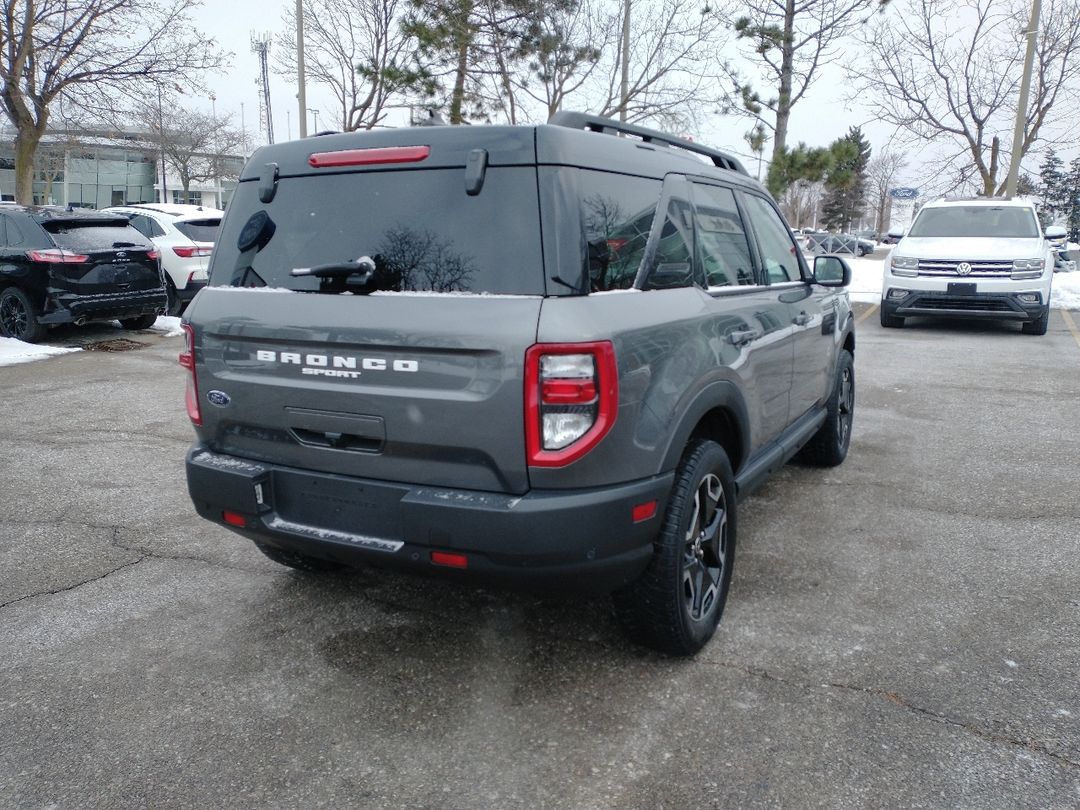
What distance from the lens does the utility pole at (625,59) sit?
65.1 feet

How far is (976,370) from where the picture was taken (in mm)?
9477

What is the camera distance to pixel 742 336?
3.52 metres

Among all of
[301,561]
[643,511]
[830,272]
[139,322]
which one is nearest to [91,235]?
[139,322]

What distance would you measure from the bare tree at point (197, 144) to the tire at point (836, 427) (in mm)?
45901

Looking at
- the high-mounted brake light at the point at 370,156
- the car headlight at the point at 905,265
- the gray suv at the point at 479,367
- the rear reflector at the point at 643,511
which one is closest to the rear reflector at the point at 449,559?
the gray suv at the point at 479,367

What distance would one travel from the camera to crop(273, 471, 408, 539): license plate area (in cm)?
271

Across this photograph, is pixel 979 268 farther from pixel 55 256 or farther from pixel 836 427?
pixel 55 256

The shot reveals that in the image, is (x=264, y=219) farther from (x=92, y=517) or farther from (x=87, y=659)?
(x=92, y=517)

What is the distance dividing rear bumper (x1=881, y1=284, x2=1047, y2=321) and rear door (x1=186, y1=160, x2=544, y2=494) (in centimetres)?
1102

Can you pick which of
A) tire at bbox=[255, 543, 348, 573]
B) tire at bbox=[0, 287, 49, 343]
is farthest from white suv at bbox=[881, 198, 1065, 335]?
tire at bbox=[0, 287, 49, 343]

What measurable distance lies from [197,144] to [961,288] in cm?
4934

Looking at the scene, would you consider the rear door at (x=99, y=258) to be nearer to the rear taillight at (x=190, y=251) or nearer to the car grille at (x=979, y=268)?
the rear taillight at (x=190, y=251)

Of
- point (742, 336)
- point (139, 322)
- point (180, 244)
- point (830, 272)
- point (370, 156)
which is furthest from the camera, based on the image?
point (180, 244)

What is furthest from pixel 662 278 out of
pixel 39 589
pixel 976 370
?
pixel 976 370
